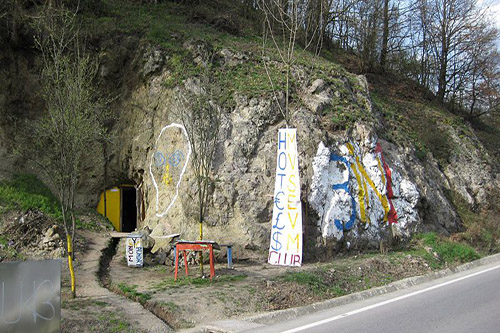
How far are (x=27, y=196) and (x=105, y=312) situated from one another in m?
8.43

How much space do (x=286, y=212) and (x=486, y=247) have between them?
24.9ft

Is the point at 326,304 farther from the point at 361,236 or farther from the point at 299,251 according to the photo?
the point at 361,236

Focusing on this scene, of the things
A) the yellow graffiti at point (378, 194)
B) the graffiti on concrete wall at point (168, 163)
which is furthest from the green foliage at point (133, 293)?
the yellow graffiti at point (378, 194)

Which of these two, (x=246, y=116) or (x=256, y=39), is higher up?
(x=256, y=39)

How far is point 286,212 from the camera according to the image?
1103 centimetres

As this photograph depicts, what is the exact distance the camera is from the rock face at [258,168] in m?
12.5

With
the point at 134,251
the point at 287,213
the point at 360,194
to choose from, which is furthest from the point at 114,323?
the point at 360,194

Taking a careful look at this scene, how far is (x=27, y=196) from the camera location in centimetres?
1381

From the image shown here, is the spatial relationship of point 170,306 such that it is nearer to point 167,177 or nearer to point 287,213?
point 287,213

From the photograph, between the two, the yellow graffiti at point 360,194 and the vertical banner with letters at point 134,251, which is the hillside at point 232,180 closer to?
the yellow graffiti at point 360,194

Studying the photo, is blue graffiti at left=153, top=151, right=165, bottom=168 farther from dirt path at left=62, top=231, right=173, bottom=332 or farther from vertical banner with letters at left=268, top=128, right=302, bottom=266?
dirt path at left=62, top=231, right=173, bottom=332

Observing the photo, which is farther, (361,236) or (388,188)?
(388,188)

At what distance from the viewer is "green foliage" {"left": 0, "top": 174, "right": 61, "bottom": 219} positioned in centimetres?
1307

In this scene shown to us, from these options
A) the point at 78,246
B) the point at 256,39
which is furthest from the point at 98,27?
the point at 78,246
